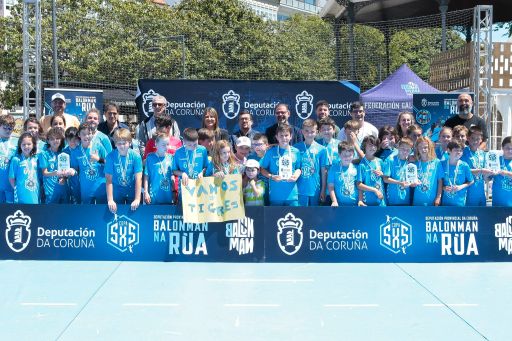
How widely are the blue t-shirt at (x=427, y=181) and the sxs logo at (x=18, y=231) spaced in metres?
5.14

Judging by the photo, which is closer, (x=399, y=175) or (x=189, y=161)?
(x=189, y=161)

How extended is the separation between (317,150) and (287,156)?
481mm

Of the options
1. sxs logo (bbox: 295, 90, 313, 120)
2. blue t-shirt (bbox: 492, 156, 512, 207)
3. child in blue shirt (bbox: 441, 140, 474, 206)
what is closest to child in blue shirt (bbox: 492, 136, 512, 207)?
blue t-shirt (bbox: 492, 156, 512, 207)

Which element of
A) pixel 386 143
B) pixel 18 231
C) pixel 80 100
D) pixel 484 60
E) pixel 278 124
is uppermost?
pixel 484 60

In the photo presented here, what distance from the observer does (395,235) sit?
359 inches

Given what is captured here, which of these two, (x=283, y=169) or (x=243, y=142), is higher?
(x=243, y=142)

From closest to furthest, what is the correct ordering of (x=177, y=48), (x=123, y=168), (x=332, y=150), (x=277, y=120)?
(x=123, y=168)
(x=332, y=150)
(x=277, y=120)
(x=177, y=48)

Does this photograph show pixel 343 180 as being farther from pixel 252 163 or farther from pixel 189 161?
pixel 189 161

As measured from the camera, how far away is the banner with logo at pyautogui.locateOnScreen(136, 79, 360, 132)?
13.5 m

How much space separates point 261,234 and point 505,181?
3.39 m

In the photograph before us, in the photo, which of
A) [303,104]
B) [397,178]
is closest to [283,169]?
[397,178]
